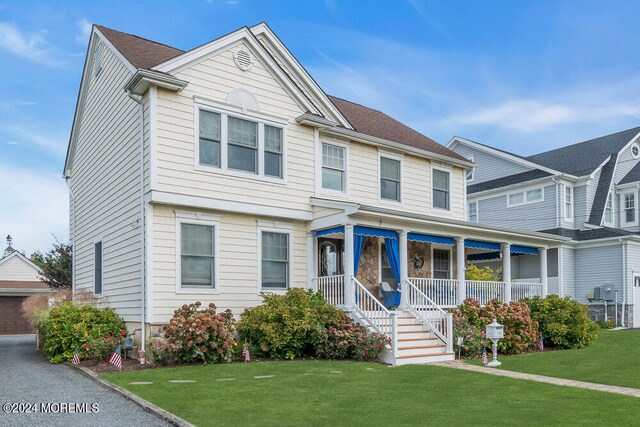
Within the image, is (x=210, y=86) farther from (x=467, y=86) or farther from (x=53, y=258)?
(x=53, y=258)

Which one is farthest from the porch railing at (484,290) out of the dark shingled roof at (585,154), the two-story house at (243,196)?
the dark shingled roof at (585,154)

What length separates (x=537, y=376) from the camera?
11.4m

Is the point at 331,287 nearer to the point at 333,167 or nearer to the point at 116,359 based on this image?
the point at 333,167

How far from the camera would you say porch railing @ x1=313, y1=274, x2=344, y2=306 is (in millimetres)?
14954

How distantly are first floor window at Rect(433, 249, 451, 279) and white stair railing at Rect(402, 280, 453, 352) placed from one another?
3529 millimetres

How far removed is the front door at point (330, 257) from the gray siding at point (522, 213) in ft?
49.5

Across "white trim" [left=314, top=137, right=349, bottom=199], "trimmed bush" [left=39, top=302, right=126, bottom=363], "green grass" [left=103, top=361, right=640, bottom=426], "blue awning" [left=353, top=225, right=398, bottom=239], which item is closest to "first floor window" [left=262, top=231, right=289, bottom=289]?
"white trim" [left=314, top=137, right=349, bottom=199]

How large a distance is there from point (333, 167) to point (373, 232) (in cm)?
270

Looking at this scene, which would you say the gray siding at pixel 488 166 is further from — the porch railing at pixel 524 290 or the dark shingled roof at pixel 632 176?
the porch railing at pixel 524 290

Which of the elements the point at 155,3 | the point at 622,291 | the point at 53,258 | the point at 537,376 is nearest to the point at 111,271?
the point at 155,3

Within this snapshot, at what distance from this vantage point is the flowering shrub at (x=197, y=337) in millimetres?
12312

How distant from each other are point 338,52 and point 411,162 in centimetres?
438

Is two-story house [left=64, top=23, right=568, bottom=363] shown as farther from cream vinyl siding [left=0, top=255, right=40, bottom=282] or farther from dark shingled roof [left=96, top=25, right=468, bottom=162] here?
cream vinyl siding [left=0, top=255, right=40, bottom=282]

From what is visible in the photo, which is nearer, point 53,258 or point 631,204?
point 53,258
